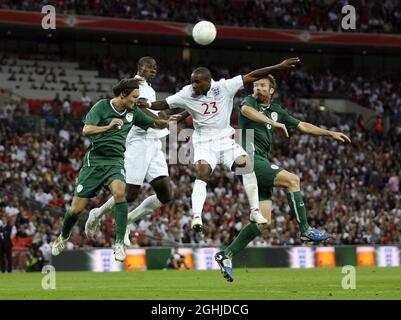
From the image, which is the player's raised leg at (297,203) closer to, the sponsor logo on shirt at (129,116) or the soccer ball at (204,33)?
the sponsor logo on shirt at (129,116)

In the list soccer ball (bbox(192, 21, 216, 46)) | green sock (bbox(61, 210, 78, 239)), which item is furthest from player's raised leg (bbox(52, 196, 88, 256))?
soccer ball (bbox(192, 21, 216, 46))

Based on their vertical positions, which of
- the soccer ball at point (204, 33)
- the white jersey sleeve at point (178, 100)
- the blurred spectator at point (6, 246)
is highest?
the soccer ball at point (204, 33)

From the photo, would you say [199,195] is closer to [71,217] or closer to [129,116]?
[129,116]

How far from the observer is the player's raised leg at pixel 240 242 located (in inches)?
657

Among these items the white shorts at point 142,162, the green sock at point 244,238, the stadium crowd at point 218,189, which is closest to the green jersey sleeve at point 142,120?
the white shorts at point 142,162

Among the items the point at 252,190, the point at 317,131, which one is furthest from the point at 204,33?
the point at 252,190

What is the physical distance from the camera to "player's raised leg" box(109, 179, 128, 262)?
16.8 metres

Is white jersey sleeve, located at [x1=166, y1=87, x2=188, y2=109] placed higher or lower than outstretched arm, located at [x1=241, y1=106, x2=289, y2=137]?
higher

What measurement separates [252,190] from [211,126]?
4.34 feet

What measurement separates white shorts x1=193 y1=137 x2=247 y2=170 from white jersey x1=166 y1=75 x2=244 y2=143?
0.12 metres

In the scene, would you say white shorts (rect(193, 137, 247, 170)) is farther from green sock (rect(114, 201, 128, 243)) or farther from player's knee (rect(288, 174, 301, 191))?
green sock (rect(114, 201, 128, 243))

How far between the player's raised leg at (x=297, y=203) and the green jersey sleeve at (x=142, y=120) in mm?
2443
